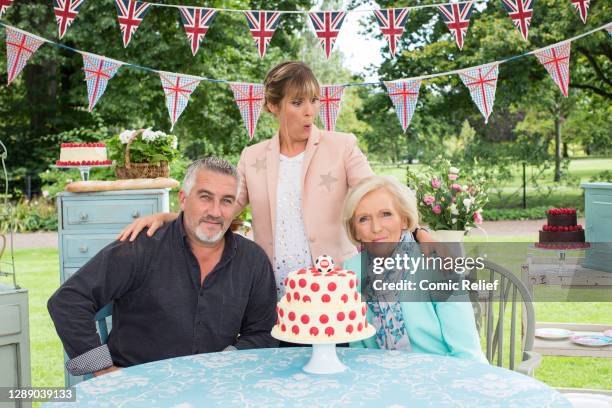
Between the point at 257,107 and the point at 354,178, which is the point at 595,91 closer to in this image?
the point at 257,107

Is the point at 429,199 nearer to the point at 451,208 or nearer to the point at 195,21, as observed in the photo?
the point at 451,208

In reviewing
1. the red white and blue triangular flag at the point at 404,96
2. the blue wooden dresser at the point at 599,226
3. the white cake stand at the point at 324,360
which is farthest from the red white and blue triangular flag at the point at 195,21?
the white cake stand at the point at 324,360

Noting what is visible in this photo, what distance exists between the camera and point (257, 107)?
565 centimetres

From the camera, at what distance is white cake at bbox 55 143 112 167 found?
416cm

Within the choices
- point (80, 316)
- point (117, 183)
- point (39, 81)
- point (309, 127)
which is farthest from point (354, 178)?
point (39, 81)

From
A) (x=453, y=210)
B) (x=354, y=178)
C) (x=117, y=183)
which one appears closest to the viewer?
(x=354, y=178)

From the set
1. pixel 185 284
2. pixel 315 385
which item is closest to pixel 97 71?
pixel 185 284

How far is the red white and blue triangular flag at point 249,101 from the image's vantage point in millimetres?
5547

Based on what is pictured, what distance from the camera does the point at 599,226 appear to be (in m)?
4.11

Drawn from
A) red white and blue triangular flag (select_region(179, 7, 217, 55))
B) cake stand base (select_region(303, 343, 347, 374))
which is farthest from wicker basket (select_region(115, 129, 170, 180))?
cake stand base (select_region(303, 343, 347, 374))

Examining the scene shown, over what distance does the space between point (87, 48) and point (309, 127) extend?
10.5 m

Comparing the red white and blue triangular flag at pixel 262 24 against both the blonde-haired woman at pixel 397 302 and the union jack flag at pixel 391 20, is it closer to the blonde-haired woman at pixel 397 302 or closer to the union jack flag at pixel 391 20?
the union jack flag at pixel 391 20

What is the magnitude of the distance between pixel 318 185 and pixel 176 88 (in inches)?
110

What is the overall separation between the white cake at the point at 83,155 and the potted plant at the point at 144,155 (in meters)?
0.18
